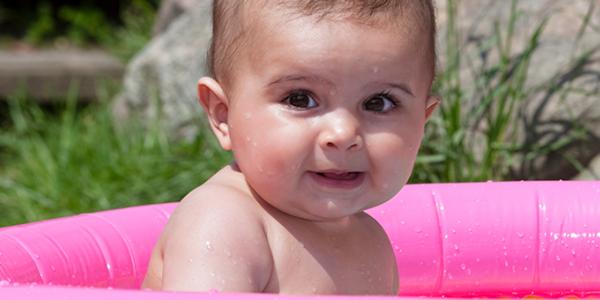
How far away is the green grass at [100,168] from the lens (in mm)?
3949

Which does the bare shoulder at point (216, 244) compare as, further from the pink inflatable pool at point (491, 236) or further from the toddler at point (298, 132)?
the pink inflatable pool at point (491, 236)

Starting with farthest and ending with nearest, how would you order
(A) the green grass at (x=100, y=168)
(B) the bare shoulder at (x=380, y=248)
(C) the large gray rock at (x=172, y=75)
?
(C) the large gray rock at (x=172, y=75) < (A) the green grass at (x=100, y=168) < (B) the bare shoulder at (x=380, y=248)

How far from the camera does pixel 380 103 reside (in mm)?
2027

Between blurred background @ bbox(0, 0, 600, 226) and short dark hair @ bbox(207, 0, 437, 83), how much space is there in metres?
1.47

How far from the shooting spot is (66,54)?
6.48m

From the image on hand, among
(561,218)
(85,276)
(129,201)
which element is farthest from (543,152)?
(85,276)

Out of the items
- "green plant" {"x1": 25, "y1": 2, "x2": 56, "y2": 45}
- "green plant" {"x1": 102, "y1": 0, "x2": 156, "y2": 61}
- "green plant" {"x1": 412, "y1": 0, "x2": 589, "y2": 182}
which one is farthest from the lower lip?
"green plant" {"x1": 25, "y1": 2, "x2": 56, "y2": 45}

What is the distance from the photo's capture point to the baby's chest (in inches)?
82.0

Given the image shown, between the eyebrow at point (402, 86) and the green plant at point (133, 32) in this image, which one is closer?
the eyebrow at point (402, 86)

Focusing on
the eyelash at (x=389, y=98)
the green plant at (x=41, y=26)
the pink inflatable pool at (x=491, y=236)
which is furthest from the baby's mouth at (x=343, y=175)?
the green plant at (x=41, y=26)

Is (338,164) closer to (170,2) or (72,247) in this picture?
(72,247)

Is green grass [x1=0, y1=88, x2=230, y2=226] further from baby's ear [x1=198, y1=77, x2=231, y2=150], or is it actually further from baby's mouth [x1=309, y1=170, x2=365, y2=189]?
baby's mouth [x1=309, y1=170, x2=365, y2=189]

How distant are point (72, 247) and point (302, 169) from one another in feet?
2.37

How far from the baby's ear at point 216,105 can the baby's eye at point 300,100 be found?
177mm
